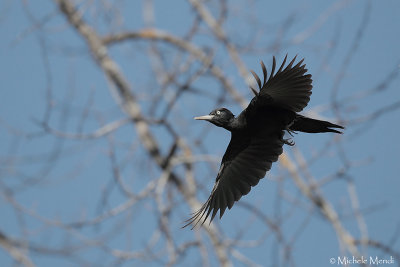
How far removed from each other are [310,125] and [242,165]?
0.69 meters

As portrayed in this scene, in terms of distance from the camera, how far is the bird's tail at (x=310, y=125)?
4748 millimetres

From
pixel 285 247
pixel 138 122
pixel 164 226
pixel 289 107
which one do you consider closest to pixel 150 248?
pixel 164 226

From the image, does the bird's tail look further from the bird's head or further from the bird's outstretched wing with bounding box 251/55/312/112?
the bird's head

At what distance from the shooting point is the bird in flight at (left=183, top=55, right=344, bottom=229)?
4609 millimetres

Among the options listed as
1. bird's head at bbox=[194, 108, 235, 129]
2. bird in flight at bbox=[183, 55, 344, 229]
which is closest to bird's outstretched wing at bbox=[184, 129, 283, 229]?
bird in flight at bbox=[183, 55, 344, 229]

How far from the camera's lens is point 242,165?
524cm

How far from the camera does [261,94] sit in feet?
15.1

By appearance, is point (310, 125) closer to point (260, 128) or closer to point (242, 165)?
point (260, 128)

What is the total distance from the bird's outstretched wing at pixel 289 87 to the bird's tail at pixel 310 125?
0.43 ft

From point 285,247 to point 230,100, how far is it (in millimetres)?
1922

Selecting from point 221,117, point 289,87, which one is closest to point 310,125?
point 289,87

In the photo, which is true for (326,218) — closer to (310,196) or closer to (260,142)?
(310,196)

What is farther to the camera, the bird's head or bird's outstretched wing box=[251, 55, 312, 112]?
the bird's head

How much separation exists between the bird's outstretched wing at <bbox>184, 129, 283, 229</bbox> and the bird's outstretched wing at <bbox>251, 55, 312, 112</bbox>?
394 mm
